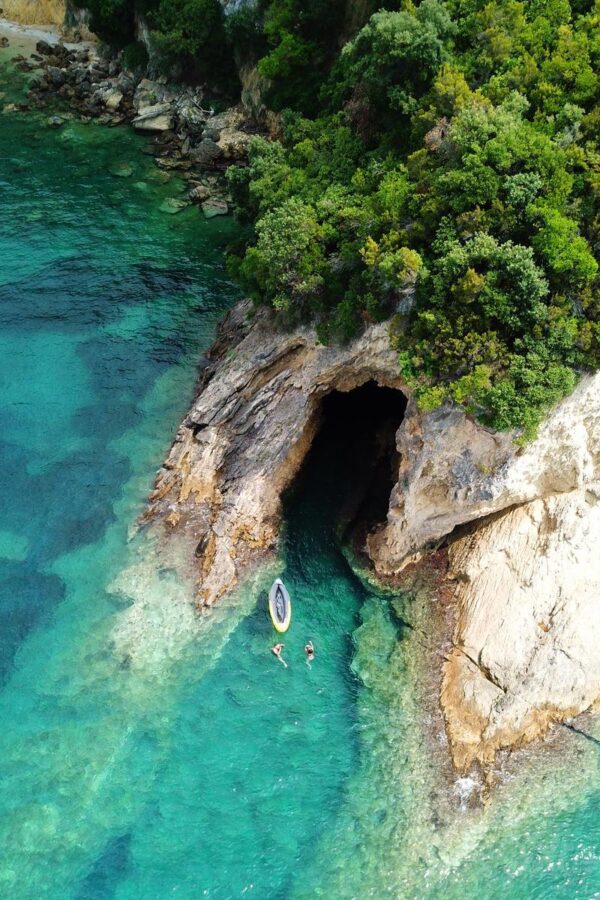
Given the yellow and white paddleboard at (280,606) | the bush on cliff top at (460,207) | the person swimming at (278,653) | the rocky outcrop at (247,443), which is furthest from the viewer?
the rocky outcrop at (247,443)

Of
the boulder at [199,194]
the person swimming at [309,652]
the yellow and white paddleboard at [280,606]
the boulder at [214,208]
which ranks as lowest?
the person swimming at [309,652]

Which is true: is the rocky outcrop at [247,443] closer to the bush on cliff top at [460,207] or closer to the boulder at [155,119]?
the bush on cliff top at [460,207]

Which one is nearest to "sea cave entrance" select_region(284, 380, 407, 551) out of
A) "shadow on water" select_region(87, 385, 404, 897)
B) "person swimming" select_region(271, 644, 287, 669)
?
"shadow on water" select_region(87, 385, 404, 897)

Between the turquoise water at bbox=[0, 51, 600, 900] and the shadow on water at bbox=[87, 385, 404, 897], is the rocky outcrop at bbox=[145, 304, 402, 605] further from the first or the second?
the shadow on water at bbox=[87, 385, 404, 897]

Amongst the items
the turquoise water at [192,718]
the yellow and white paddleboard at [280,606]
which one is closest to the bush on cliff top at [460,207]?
the turquoise water at [192,718]

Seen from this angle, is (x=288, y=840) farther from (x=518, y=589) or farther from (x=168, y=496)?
(x=168, y=496)

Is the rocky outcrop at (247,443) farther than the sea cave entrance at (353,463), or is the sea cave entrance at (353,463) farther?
the sea cave entrance at (353,463)
